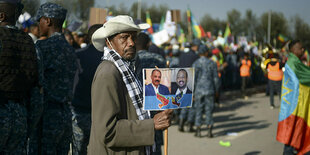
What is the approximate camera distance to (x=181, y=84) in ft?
9.89

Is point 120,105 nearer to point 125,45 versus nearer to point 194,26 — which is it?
point 125,45

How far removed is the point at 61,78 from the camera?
13.9ft

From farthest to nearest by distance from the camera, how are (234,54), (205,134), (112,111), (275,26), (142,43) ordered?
(275,26)
(234,54)
(205,134)
(142,43)
(112,111)

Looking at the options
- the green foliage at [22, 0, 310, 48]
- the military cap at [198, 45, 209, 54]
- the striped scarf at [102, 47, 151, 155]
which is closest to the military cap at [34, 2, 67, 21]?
the striped scarf at [102, 47, 151, 155]

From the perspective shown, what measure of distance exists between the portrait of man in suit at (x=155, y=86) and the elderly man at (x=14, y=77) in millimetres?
1360

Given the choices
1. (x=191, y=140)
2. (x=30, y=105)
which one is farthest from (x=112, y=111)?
(x=191, y=140)

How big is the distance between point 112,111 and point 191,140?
20.4 feet

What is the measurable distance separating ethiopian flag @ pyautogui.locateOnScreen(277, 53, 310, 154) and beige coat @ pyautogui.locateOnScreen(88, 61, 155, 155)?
404 cm

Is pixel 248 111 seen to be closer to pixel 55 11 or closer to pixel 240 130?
pixel 240 130

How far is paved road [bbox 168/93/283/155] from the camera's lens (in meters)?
7.53

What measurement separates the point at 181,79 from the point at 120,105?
643 mm

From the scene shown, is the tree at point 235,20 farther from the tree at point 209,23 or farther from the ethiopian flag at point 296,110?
the ethiopian flag at point 296,110

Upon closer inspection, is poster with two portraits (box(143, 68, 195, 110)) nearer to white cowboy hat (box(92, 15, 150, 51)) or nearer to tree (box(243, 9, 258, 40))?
white cowboy hat (box(92, 15, 150, 51))

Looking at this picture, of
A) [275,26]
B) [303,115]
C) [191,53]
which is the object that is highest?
[275,26]
